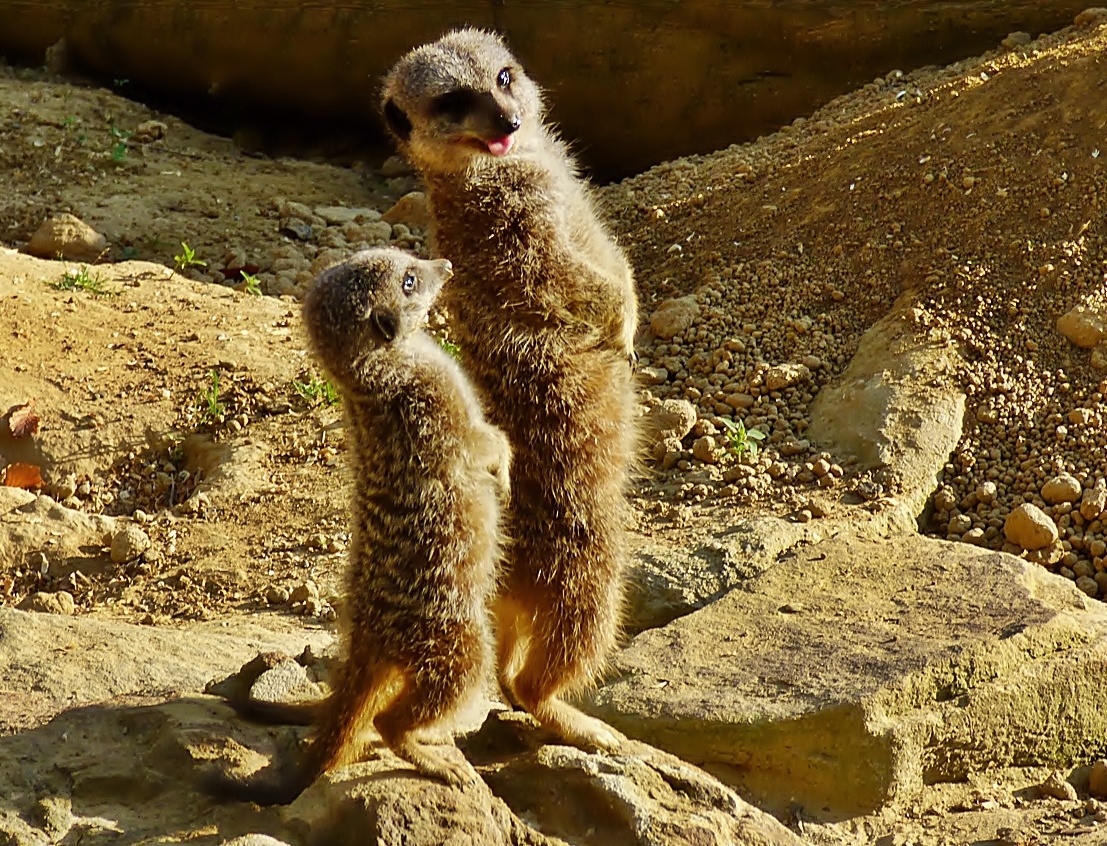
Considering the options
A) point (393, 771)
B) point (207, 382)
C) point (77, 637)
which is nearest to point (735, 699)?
point (393, 771)

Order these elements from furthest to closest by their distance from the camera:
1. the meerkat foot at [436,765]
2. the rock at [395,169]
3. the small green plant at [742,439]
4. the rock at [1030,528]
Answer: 1. the rock at [395,169]
2. the small green plant at [742,439]
3. the rock at [1030,528]
4. the meerkat foot at [436,765]

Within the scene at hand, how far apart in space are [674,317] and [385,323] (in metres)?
2.66

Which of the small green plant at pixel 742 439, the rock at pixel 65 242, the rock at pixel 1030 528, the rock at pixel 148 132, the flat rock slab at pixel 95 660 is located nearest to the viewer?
the flat rock slab at pixel 95 660

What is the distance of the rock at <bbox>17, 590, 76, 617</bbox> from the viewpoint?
4457 millimetres

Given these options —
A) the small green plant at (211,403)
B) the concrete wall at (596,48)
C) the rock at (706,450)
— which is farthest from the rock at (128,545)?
the concrete wall at (596,48)

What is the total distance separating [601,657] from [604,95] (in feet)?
15.1

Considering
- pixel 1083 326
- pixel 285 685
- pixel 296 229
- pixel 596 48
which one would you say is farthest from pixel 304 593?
pixel 596 48

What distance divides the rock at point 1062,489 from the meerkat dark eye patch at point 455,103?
233 centimetres

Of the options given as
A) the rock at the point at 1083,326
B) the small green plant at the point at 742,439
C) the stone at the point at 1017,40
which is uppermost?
the stone at the point at 1017,40

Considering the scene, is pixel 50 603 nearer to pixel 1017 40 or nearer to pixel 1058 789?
pixel 1058 789

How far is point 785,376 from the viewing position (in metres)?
5.14

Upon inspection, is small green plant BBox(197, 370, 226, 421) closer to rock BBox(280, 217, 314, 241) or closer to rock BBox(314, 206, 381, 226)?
rock BBox(280, 217, 314, 241)

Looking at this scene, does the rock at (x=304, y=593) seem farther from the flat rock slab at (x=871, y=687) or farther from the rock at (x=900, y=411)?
the rock at (x=900, y=411)

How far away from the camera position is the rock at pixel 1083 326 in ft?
16.2
